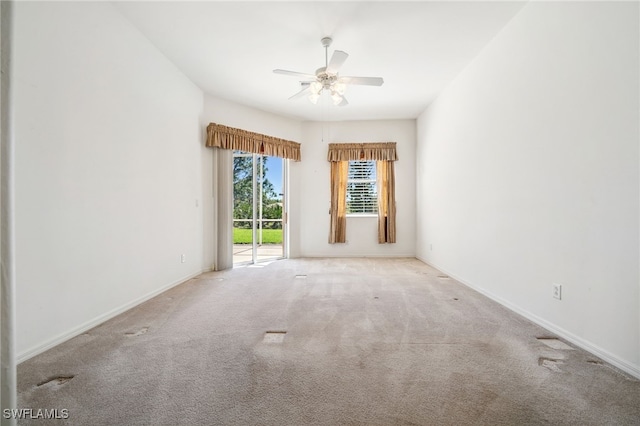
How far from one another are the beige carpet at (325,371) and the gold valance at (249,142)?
2.48 meters

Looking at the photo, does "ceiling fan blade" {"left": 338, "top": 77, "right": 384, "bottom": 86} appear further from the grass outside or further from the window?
the grass outside

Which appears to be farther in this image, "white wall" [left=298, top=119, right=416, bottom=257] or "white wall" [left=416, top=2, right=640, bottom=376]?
"white wall" [left=298, top=119, right=416, bottom=257]

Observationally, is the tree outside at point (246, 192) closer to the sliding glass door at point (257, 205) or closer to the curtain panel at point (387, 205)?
the sliding glass door at point (257, 205)

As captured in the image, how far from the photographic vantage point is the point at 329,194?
554 centimetres

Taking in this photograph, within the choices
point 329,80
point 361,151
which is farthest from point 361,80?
point 361,151

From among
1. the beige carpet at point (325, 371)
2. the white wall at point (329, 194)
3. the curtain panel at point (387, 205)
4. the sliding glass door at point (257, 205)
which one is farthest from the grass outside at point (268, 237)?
the beige carpet at point (325, 371)

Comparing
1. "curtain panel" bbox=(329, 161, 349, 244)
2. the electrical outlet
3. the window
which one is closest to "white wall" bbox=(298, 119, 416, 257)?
"curtain panel" bbox=(329, 161, 349, 244)

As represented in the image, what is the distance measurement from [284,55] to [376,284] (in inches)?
114

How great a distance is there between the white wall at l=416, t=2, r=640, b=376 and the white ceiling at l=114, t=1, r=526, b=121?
0.41 m

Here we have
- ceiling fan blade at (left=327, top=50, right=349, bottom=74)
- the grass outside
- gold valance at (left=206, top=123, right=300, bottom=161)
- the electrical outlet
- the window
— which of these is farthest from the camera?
the window

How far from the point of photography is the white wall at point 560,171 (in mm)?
1601

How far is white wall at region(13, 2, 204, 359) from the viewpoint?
5.69ft

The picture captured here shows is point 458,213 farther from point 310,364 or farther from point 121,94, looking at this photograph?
point 121,94

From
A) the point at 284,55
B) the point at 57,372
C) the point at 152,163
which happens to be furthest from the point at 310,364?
the point at 284,55
